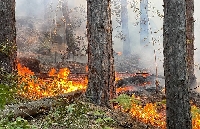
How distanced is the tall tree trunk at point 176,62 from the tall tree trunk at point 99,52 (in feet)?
5.97

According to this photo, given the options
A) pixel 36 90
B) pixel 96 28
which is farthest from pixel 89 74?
pixel 36 90

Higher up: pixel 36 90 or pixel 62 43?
pixel 62 43

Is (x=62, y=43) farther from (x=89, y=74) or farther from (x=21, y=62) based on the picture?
(x=89, y=74)

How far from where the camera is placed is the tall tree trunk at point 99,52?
26.1 ft

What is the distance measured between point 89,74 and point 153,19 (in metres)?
37.3

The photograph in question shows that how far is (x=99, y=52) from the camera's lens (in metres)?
8.03

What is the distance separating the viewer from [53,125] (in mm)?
5410

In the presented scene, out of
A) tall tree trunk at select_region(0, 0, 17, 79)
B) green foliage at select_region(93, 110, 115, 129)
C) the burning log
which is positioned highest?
tall tree trunk at select_region(0, 0, 17, 79)

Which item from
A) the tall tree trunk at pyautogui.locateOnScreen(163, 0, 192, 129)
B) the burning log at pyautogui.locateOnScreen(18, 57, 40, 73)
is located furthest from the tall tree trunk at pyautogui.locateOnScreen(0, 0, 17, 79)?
the burning log at pyautogui.locateOnScreen(18, 57, 40, 73)

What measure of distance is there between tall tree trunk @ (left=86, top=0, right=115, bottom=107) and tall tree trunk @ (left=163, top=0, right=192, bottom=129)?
182cm

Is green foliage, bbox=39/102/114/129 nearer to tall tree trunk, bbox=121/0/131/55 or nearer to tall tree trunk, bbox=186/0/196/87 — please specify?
tall tree trunk, bbox=186/0/196/87

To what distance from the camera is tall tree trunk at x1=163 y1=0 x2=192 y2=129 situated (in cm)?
661

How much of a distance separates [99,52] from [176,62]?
7.20ft

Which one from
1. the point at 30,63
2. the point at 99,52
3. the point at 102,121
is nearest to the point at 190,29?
the point at 99,52
